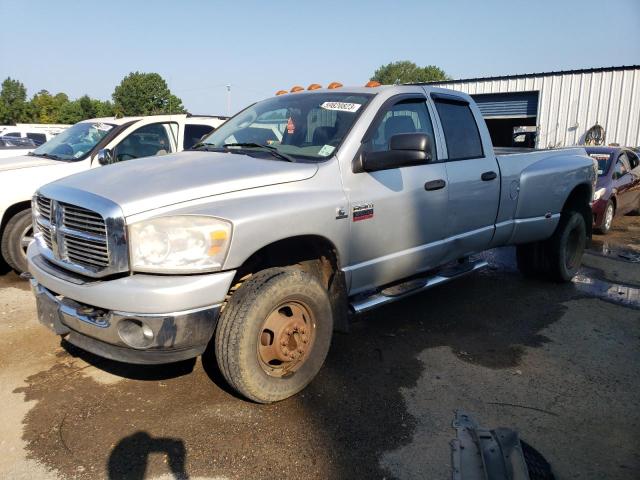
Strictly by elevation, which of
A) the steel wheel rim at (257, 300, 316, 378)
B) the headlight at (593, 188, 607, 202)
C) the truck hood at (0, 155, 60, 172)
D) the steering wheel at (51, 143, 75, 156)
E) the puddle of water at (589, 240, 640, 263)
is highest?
the steering wheel at (51, 143, 75, 156)

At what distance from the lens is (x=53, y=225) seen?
3.08 metres

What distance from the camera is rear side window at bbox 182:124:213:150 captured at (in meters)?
6.97

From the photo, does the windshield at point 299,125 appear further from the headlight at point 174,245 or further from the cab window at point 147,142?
the cab window at point 147,142

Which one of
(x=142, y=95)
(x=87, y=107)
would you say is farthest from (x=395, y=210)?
(x=142, y=95)

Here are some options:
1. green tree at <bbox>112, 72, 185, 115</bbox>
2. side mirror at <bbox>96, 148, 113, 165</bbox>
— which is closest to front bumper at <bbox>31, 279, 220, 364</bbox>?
side mirror at <bbox>96, 148, 113, 165</bbox>

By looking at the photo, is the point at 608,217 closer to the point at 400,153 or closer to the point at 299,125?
the point at 400,153

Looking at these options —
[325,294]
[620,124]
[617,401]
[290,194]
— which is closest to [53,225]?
[290,194]

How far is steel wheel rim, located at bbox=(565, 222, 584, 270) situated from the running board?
72.6 inches

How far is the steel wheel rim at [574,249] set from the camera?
590 centimetres

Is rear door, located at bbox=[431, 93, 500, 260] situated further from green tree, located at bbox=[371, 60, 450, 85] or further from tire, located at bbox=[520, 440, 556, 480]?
green tree, located at bbox=[371, 60, 450, 85]

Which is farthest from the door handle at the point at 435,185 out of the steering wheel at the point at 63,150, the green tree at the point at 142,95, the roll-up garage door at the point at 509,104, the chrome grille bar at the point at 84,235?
A: the green tree at the point at 142,95

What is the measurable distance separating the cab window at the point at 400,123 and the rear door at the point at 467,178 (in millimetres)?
199

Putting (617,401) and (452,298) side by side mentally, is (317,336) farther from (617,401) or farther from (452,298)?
(452,298)

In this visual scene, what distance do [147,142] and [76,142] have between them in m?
0.87
